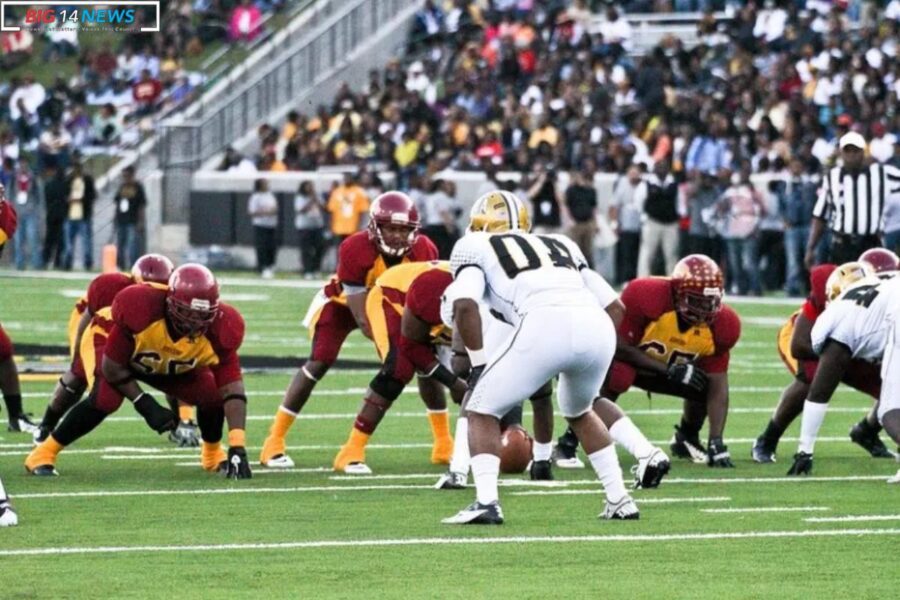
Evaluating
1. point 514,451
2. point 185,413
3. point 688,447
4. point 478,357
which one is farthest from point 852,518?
point 185,413

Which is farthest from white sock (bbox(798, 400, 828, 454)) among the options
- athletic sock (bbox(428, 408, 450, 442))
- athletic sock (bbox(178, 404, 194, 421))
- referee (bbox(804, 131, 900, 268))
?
referee (bbox(804, 131, 900, 268))

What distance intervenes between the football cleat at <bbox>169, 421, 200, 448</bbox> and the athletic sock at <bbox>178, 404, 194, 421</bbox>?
9cm

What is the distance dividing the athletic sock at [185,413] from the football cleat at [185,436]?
9 cm

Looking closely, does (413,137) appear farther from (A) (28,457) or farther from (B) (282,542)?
(B) (282,542)

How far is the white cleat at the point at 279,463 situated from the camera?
422 inches

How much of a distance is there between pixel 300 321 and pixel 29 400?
7636 mm

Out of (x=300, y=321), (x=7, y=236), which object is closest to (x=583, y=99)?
(x=300, y=321)

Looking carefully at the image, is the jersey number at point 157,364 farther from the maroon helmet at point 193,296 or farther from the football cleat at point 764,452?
the football cleat at point 764,452

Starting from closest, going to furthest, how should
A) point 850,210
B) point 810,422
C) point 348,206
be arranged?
point 810,422, point 850,210, point 348,206

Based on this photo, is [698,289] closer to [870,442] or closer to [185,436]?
[870,442]

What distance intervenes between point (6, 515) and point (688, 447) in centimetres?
415

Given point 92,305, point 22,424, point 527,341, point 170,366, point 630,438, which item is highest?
point 527,341

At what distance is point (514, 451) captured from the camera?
1027 cm

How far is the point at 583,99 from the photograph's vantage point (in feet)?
93.5
